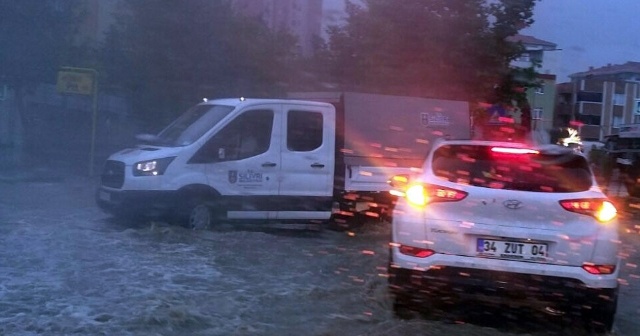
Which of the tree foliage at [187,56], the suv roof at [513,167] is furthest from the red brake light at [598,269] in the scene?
the tree foliage at [187,56]

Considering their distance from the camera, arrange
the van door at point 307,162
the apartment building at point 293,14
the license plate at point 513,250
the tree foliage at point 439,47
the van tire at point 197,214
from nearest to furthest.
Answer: the license plate at point 513,250, the van tire at point 197,214, the van door at point 307,162, the tree foliage at point 439,47, the apartment building at point 293,14

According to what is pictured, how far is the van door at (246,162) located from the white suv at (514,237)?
511 cm

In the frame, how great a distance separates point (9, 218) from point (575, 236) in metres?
8.13

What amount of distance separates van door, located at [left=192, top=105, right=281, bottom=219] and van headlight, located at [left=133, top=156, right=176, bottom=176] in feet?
1.46

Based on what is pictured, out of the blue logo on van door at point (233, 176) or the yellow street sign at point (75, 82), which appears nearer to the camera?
the blue logo on van door at point (233, 176)

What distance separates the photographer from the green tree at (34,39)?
22.0 meters

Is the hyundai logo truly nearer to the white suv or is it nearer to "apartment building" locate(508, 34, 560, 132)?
the white suv

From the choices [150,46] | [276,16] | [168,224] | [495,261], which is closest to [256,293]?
[495,261]

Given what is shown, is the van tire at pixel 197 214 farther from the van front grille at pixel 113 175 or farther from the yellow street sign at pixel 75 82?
the yellow street sign at pixel 75 82

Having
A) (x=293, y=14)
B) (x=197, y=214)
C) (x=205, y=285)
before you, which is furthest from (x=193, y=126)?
(x=293, y=14)

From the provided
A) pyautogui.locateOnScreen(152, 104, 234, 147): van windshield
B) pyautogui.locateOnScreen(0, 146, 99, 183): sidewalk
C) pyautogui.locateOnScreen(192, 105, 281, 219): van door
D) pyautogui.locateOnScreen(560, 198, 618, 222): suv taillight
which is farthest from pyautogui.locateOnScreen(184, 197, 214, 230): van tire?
pyautogui.locateOnScreen(0, 146, 99, 183): sidewalk

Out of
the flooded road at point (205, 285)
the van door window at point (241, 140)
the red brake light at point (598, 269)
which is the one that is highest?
the van door window at point (241, 140)

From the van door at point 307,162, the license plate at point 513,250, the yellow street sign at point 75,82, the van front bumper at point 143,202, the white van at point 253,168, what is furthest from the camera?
the yellow street sign at point 75,82

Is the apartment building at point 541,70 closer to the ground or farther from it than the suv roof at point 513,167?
farther from it
